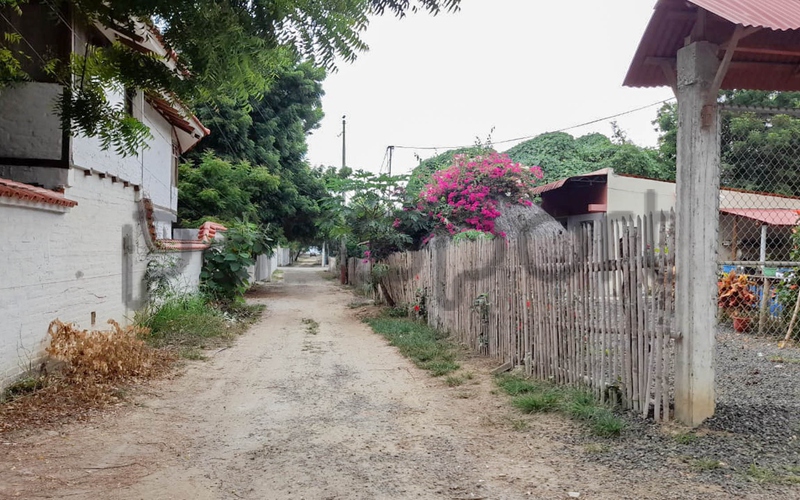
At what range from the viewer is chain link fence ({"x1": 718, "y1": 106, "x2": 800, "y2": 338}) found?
30.8 feet

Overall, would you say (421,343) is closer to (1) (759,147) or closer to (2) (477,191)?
(2) (477,191)

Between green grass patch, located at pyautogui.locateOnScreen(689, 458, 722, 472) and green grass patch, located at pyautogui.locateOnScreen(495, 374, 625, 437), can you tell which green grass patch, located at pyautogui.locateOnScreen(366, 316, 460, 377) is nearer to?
green grass patch, located at pyautogui.locateOnScreen(495, 374, 625, 437)

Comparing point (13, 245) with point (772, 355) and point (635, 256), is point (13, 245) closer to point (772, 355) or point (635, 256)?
point (635, 256)

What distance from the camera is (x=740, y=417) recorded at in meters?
4.71

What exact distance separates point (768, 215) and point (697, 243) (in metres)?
10.5

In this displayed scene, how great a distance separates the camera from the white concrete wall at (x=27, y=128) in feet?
26.0

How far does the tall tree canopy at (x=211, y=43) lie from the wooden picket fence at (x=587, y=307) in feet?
9.29

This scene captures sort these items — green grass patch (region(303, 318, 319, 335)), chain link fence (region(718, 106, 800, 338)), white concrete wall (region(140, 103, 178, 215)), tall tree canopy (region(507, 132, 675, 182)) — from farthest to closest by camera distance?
tall tree canopy (region(507, 132, 675, 182)) < white concrete wall (region(140, 103, 178, 215)) < green grass patch (region(303, 318, 319, 335)) < chain link fence (region(718, 106, 800, 338))

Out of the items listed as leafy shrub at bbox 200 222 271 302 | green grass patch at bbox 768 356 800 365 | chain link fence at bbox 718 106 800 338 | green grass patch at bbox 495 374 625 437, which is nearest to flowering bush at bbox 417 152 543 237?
chain link fence at bbox 718 106 800 338

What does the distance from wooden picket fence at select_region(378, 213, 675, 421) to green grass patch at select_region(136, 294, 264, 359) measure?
453cm

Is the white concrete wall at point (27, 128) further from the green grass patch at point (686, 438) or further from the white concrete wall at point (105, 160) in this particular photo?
the green grass patch at point (686, 438)

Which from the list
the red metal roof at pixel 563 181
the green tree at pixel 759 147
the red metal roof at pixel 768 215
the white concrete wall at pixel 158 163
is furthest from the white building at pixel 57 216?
the green tree at pixel 759 147

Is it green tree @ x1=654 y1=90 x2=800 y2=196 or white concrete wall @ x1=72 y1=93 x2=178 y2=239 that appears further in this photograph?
green tree @ x1=654 y1=90 x2=800 y2=196

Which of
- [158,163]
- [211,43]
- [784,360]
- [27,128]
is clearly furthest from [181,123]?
[784,360]
